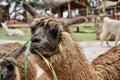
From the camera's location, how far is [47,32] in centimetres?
442

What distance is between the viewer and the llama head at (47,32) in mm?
4273

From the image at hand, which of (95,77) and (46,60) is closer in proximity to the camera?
(46,60)

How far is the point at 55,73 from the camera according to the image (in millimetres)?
4473

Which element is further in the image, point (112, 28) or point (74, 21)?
point (112, 28)

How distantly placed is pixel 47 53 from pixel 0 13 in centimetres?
3984

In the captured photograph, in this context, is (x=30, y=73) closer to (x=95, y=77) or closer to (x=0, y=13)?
(x=95, y=77)

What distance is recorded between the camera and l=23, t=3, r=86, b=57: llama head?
4273 millimetres

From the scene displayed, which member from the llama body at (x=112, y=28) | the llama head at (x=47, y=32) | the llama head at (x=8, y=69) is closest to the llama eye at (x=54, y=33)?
the llama head at (x=47, y=32)

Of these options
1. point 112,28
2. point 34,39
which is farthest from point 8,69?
point 112,28

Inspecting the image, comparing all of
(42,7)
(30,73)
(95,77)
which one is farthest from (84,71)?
(42,7)

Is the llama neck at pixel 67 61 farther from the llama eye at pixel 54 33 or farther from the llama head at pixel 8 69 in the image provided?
the llama head at pixel 8 69

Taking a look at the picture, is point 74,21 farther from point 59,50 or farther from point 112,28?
point 112,28

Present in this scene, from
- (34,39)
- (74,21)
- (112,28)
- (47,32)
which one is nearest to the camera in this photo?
(34,39)

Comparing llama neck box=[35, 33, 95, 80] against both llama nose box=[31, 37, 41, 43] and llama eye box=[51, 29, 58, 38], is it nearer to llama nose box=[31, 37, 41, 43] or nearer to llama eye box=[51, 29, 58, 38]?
llama eye box=[51, 29, 58, 38]
